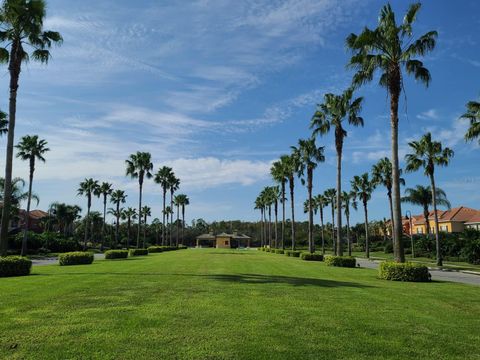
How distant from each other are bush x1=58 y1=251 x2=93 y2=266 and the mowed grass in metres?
16.0

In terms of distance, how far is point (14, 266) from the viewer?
64.2 ft

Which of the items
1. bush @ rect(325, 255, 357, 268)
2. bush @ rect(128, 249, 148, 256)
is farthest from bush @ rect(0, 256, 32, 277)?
bush @ rect(128, 249, 148, 256)

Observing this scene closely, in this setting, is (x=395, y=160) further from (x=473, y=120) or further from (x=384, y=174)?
(x=384, y=174)

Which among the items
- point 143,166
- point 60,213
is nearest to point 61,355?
point 143,166

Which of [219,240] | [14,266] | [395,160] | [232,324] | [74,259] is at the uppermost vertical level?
[395,160]

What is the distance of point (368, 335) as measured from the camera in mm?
7859

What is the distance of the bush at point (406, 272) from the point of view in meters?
18.8

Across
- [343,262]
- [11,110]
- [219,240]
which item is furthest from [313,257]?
[219,240]

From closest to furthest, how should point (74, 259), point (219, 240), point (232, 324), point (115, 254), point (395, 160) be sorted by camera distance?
1. point (232, 324)
2. point (395, 160)
3. point (74, 259)
4. point (115, 254)
5. point (219, 240)

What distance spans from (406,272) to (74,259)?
2137cm

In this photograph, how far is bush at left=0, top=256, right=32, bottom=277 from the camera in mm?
19312

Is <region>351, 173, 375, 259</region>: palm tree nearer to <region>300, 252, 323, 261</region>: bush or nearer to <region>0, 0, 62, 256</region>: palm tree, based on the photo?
<region>300, 252, 323, 261</region>: bush

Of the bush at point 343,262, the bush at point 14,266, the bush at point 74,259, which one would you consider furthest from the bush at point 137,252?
the bush at point 14,266

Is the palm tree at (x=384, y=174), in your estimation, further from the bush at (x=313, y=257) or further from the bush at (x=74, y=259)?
the bush at (x=74, y=259)
